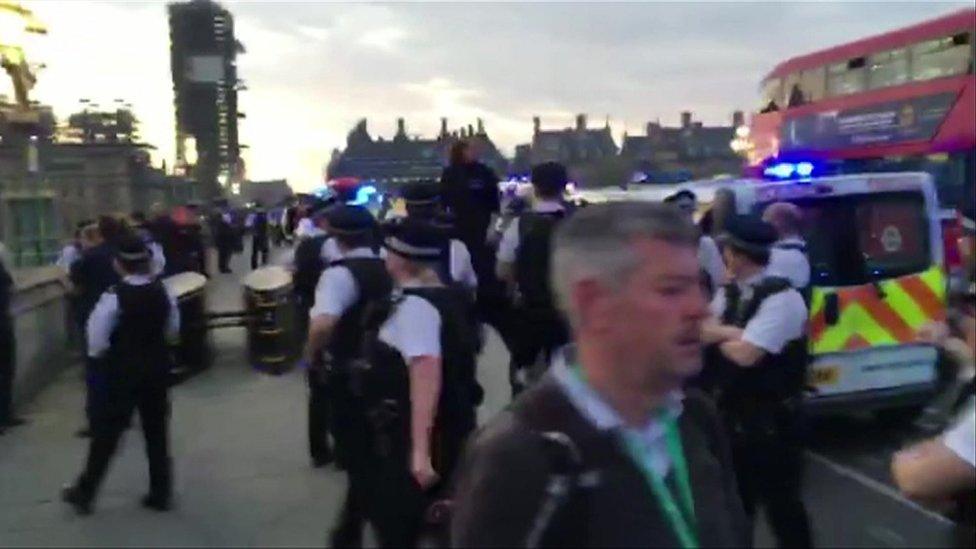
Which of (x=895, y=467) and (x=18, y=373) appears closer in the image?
(x=895, y=467)

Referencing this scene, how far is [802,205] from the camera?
9867 millimetres

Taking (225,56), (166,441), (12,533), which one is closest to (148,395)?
(166,441)

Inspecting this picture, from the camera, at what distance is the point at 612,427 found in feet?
7.33

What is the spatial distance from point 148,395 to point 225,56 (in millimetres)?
32181

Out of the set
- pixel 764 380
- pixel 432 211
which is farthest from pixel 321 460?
pixel 764 380

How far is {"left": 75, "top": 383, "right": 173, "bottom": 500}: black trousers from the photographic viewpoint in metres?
7.54

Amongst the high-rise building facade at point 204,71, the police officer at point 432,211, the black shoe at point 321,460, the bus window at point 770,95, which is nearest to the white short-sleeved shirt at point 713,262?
the police officer at point 432,211

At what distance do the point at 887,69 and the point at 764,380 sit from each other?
48.0 ft

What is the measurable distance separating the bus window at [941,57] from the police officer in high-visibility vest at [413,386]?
45.0ft

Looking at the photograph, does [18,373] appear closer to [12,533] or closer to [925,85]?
[12,533]

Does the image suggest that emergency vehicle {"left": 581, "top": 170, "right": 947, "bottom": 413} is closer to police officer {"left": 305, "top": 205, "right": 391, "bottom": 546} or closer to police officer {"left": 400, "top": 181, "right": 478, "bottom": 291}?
police officer {"left": 400, "top": 181, "right": 478, "bottom": 291}

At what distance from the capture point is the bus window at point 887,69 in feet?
60.7

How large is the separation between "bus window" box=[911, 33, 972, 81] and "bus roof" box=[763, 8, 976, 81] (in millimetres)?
102

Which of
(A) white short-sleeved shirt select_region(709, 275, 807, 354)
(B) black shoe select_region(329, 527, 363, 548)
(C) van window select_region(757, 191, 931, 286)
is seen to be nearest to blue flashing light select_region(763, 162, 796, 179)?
(C) van window select_region(757, 191, 931, 286)
